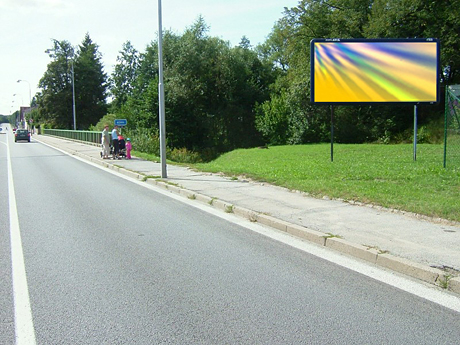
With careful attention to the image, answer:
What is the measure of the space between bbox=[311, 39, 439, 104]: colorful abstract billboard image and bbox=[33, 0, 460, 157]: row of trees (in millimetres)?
13599

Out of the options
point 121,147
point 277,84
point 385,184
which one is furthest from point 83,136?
point 385,184

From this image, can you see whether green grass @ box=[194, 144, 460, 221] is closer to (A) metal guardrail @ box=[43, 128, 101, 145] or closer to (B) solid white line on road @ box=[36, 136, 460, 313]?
(B) solid white line on road @ box=[36, 136, 460, 313]

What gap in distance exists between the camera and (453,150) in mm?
14969

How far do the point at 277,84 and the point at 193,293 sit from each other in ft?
144

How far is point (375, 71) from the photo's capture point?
60.9 feet

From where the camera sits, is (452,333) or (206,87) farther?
(206,87)

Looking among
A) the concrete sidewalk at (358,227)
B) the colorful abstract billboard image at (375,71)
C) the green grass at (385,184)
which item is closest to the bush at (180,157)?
the colorful abstract billboard image at (375,71)

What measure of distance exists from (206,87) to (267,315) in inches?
1763

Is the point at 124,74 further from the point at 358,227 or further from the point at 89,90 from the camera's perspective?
the point at 358,227

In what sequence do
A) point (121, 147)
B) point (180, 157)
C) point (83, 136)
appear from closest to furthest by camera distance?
point (121, 147) < point (180, 157) < point (83, 136)

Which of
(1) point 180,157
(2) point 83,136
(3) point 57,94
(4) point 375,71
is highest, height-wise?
(3) point 57,94

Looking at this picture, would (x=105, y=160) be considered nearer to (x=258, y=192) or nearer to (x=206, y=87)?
(x=258, y=192)

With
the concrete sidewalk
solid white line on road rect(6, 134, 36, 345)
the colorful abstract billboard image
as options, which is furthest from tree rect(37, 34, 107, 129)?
solid white line on road rect(6, 134, 36, 345)

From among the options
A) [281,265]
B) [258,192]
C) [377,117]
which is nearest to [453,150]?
[258,192]
